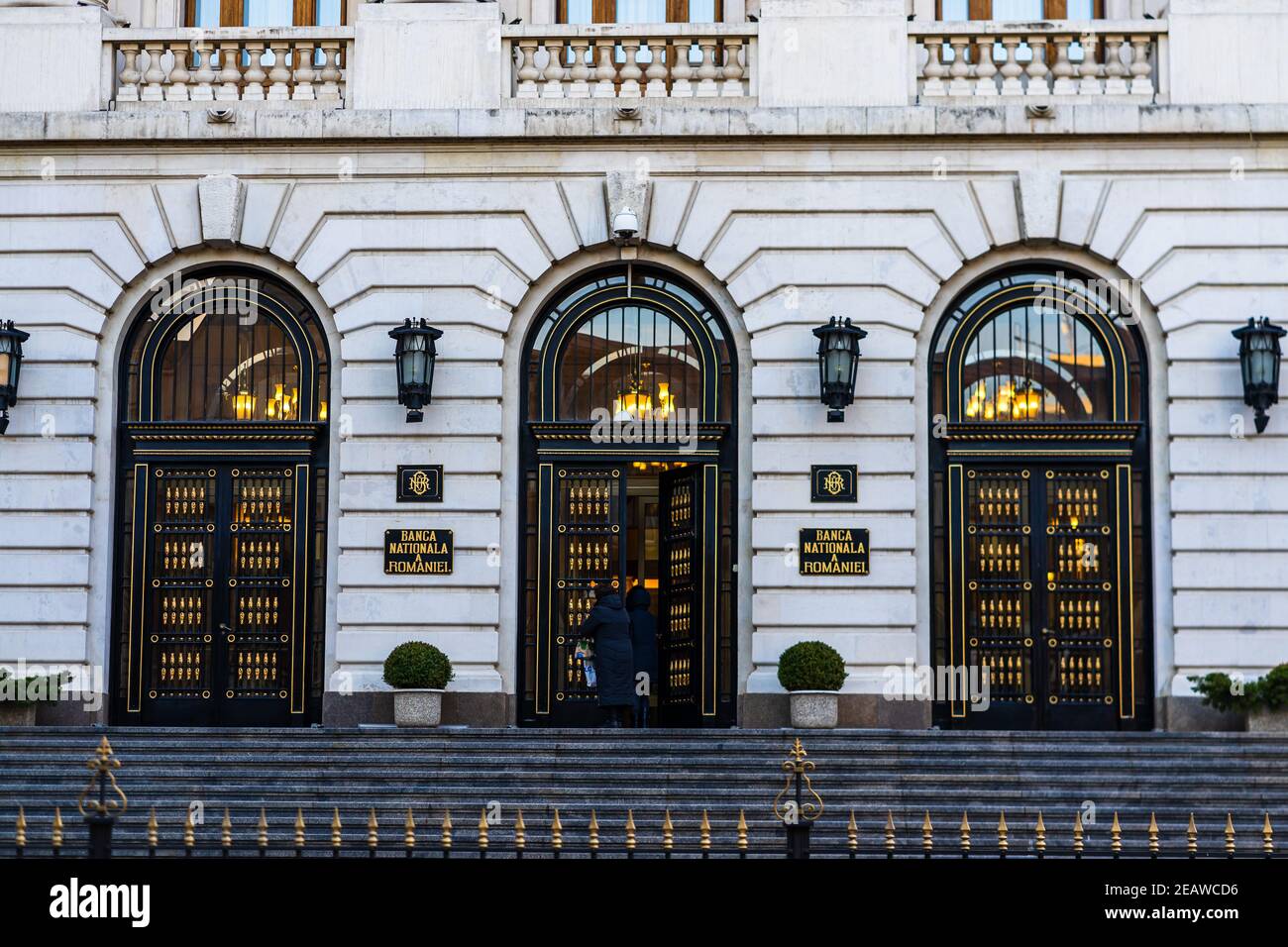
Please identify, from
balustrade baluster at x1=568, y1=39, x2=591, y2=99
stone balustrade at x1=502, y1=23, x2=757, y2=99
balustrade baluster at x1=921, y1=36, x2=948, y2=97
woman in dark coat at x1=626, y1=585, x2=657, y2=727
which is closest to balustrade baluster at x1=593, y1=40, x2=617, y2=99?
stone balustrade at x1=502, y1=23, x2=757, y2=99

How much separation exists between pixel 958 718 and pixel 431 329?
7.93 m

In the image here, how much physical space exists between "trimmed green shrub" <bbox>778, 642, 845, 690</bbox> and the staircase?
1485 millimetres

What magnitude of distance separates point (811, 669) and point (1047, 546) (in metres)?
3.56

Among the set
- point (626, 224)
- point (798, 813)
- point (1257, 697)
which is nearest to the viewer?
point (798, 813)

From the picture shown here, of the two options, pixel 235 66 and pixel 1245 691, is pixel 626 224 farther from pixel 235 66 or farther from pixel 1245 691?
pixel 1245 691

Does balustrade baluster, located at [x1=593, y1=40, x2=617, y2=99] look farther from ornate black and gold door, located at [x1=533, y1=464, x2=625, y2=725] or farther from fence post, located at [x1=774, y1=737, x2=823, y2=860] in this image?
fence post, located at [x1=774, y1=737, x2=823, y2=860]

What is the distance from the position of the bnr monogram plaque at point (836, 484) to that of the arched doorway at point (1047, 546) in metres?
1.11

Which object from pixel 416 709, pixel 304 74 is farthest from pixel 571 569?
pixel 304 74

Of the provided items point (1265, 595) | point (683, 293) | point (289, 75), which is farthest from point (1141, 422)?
point (289, 75)

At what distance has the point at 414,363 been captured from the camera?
23.8m

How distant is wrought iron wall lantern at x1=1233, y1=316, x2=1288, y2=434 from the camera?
23125 millimetres

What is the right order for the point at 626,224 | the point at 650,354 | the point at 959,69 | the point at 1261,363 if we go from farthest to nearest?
1. the point at 650,354
2. the point at 959,69
3. the point at 626,224
4. the point at 1261,363

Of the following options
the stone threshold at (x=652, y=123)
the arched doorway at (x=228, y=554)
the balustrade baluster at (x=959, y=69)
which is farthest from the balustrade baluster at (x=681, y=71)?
the arched doorway at (x=228, y=554)

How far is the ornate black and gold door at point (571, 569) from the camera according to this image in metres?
24.2
